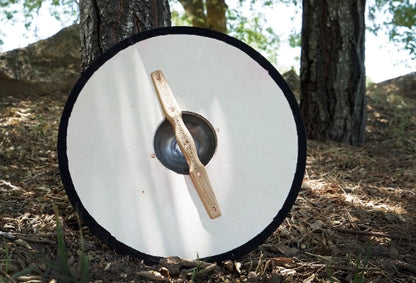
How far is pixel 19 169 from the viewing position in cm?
310

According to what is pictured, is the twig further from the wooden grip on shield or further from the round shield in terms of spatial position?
the wooden grip on shield

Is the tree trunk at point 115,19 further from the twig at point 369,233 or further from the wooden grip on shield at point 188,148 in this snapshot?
the twig at point 369,233

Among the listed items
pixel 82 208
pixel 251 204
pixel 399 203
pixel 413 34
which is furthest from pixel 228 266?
pixel 413 34

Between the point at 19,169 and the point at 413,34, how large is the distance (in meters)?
4.65

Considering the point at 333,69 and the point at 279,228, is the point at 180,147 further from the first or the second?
the point at 333,69

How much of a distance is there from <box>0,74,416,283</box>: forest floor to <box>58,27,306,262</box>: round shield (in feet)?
0.38

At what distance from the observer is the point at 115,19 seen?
2.64 meters

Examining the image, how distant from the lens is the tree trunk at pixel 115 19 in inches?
104

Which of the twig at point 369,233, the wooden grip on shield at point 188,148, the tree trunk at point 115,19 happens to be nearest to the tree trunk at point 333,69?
the twig at point 369,233

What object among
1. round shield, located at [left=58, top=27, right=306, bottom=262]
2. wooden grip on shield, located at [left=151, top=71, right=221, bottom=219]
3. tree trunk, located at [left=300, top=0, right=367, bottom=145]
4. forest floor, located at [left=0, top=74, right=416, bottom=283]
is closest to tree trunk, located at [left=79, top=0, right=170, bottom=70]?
round shield, located at [left=58, top=27, right=306, bottom=262]

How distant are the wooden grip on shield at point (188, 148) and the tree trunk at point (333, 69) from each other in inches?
87.9

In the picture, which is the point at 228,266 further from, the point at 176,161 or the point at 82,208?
the point at 82,208

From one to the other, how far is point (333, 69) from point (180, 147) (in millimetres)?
2315

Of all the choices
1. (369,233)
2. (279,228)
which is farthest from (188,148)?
(369,233)
